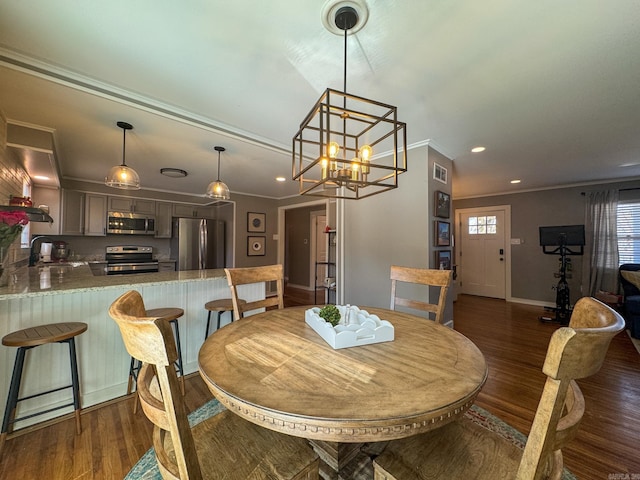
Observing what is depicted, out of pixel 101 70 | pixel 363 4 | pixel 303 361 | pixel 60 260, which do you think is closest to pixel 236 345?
pixel 303 361

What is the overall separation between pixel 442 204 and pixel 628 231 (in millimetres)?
3938

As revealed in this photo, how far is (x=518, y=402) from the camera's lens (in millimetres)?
1936

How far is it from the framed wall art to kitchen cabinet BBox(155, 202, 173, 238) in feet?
16.7

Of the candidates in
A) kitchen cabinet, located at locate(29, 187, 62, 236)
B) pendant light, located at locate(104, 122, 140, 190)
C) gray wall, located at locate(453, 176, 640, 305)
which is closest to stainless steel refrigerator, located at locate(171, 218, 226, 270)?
kitchen cabinet, located at locate(29, 187, 62, 236)

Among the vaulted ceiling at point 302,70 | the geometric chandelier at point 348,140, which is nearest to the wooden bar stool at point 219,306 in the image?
the geometric chandelier at point 348,140

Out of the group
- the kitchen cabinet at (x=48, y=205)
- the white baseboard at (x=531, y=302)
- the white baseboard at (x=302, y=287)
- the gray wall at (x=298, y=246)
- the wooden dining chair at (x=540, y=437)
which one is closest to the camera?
the wooden dining chair at (x=540, y=437)

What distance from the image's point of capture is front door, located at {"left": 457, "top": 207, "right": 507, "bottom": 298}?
18.2ft

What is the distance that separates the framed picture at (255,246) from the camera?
5723 millimetres

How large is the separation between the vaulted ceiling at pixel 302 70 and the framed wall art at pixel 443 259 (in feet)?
4.11

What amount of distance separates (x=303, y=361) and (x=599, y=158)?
469 cm

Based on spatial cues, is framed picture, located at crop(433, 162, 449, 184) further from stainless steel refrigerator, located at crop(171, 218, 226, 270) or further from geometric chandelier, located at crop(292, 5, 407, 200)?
stainless steel refrigerator, located at crop(171, 218, 226, 270)

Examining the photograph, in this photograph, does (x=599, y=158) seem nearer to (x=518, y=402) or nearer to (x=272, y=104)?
(x=518, y=402)

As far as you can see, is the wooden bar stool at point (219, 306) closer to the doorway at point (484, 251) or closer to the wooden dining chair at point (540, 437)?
the wooden dining chair at point (540, 437)

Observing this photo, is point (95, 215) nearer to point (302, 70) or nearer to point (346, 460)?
point (302, 70)
